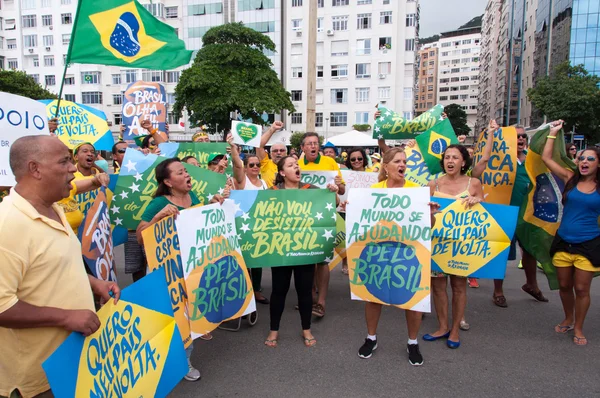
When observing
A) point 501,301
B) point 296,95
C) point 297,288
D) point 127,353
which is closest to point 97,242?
point 127,353

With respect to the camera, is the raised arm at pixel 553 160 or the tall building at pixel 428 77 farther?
the tall building at pixel 428 77

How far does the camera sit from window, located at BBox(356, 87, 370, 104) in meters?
44.2

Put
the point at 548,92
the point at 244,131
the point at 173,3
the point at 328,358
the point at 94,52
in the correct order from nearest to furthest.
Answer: the point at 328,358 → the point at 94,52 → the point at 244,131 → the point at 548,92 → the point at 173,3

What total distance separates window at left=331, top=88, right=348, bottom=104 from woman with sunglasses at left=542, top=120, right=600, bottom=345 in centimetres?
4220

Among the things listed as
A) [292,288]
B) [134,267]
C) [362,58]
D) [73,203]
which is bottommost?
[292,288]

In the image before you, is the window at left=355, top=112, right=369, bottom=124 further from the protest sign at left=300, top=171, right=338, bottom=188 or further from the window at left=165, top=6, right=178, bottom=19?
the protest sign at left=300, top=171, right=338, bottom=188

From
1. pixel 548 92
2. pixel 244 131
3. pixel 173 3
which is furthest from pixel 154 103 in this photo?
pixel 173 3

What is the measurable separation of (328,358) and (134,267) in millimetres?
2255

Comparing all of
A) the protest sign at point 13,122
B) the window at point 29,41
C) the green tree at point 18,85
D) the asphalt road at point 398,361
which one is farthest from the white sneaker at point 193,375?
the window at point 29,41

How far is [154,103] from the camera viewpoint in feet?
32.8

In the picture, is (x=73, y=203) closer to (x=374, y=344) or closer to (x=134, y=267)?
(x=134, y=267)

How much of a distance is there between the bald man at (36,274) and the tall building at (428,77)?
14696 cm

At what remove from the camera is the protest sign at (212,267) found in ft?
10.9

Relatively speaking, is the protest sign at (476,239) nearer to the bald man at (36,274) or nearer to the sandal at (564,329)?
the sandal at (564,329)
